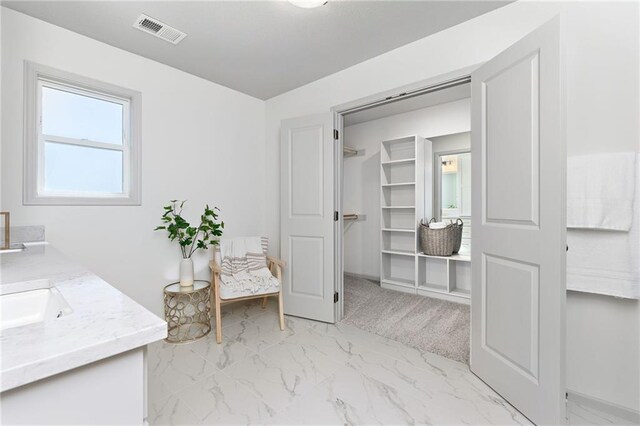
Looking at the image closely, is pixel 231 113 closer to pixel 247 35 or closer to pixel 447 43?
pixel 247 35

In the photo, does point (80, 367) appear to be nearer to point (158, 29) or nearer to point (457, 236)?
A: point (158, 29)

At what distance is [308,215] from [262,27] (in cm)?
163

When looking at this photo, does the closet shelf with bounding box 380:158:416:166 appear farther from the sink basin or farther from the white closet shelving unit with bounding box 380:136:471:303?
the sink basin

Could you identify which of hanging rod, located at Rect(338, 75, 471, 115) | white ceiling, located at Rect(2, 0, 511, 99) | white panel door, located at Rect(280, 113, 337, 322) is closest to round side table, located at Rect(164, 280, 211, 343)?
white panel door, located at Rect(280, 113, 337, 322)

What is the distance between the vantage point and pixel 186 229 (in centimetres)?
273

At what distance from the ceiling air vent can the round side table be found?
2023 mm

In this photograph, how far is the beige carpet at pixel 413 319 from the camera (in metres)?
2.43

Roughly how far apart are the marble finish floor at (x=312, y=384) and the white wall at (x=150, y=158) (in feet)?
2.64

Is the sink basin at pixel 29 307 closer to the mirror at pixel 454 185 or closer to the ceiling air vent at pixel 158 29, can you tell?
the ceiling air vent at pixel 158 29

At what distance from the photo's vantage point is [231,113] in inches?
130

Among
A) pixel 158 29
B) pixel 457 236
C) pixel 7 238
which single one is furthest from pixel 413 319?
pixel 158 29

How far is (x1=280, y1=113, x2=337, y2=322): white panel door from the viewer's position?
287 cm

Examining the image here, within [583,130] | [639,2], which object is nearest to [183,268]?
[583,130]

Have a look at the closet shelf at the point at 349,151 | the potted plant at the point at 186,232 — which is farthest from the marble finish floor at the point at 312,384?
the closet shelf at the point at 349,151
